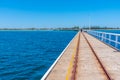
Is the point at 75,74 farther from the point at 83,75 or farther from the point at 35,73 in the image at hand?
the point at 35,73

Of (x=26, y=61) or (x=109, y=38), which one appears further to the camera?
(x=109, y=38)

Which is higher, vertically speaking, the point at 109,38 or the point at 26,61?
the point at 109,38

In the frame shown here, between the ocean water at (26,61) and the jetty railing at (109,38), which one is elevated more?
the jetty railing at (109,38)

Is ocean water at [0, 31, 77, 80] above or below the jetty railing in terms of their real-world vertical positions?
below

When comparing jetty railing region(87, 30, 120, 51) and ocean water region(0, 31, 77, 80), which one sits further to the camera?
jetty railing region(87, 30, 120, 51)

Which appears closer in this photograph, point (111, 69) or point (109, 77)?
point (109, 77)

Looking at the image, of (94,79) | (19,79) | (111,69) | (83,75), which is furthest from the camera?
(19,79)

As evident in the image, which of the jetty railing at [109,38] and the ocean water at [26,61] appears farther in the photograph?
the jetty railing at [109,38]

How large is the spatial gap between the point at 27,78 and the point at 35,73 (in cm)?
190

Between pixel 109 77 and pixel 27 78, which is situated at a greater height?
pixel 109 77

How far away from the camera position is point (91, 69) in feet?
38.7

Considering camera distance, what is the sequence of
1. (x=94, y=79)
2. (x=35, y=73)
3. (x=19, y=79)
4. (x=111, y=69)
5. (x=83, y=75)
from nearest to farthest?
(x=94, y=79) < (x=83, y=75) < (x=111, y=69) < (x=19, y=79) < (x=35, y=73)

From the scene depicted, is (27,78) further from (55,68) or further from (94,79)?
(94,79)

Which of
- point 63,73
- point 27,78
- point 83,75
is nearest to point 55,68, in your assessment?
point 63,73
